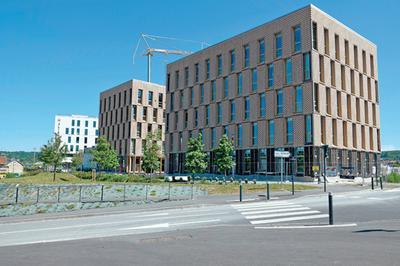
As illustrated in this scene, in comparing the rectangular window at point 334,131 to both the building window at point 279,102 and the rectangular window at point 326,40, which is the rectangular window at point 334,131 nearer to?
the building window at point 279,102

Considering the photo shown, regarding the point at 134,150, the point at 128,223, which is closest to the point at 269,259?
the point at 128,223

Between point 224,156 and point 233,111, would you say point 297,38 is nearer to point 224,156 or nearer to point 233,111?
point 233,111

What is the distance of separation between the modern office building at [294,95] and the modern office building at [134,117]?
22492 mm

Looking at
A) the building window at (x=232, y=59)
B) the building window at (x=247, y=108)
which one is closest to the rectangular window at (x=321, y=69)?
the building window at (x=247, y=108)

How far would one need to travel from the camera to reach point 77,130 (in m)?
131

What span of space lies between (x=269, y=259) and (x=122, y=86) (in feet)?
277

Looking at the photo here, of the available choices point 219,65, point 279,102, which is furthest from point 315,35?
point 219,65

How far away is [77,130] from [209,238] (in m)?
129

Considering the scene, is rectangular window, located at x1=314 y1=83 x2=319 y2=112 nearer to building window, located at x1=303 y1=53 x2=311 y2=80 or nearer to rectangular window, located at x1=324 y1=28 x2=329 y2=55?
building window, located at x1=303 y1=53 x2=311 y2=80

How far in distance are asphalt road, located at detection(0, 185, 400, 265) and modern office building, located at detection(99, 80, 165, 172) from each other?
6735cm

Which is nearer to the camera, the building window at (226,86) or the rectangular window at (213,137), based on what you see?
the building window at (226,86)

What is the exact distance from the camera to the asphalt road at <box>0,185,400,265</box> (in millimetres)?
7414

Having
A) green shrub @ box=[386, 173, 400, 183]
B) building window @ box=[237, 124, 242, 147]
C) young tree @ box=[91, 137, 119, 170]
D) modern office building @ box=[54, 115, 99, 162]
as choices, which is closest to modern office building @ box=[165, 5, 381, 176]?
building window @ box=[237, 124, 242, 147]

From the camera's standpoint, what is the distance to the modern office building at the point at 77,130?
421ft
